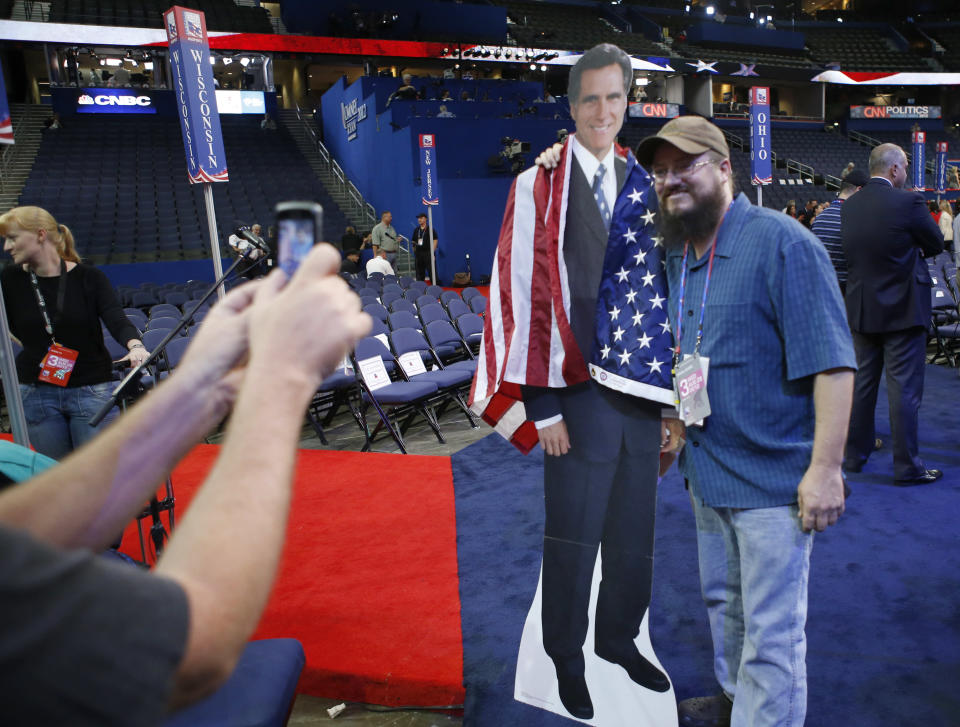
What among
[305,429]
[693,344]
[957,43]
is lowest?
[305,429]

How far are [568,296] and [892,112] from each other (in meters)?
32.8

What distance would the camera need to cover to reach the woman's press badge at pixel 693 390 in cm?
174

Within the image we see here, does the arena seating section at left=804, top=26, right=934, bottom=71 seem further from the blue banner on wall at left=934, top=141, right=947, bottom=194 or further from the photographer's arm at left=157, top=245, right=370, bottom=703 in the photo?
the photographer's arm at left=157, top=245, right=370, bottom=703

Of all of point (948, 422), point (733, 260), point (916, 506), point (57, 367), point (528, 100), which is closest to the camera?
point (733, 260)

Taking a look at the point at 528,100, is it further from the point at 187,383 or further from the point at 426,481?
the point at 187,383

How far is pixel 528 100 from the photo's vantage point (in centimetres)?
1728

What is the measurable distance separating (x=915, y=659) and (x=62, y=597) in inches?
105

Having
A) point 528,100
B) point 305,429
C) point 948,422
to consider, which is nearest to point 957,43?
point 528,100

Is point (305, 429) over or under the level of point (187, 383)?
under

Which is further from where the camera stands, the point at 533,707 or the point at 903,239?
the point at 903,239

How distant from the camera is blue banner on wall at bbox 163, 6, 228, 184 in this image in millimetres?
5543

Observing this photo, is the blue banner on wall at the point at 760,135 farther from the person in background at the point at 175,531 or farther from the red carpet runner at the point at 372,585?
the person in background at the point at 175,531

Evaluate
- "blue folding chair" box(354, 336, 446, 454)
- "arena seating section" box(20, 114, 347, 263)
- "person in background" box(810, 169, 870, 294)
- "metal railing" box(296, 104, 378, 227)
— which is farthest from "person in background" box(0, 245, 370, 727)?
"metal railing" box(296, 104, 378, 227)

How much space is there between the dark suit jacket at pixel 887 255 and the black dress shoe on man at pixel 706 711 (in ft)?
8.06
